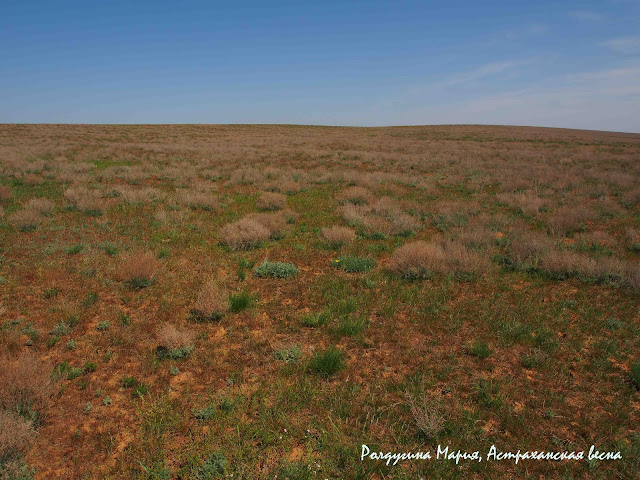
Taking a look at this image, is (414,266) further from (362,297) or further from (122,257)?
(122,257)

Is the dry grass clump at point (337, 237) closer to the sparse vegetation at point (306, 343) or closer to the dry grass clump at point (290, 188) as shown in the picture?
the sparse vegetation at point (306, 343)

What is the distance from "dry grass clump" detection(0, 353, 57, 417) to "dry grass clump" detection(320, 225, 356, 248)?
6325 mm

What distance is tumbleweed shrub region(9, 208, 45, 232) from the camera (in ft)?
30.9

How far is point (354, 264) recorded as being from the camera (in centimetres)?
762

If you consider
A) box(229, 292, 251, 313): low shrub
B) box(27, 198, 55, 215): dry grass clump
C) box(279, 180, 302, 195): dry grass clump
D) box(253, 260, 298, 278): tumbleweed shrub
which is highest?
box(279, 180, 302, 195): dry grass clump

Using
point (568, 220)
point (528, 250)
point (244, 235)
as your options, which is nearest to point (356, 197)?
point (244, 235)

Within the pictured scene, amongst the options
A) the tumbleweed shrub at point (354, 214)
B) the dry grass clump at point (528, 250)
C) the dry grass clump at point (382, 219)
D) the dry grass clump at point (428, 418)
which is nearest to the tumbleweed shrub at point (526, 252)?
the dry grass clump at point (528, 250)

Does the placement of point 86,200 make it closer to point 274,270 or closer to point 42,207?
point 42,207

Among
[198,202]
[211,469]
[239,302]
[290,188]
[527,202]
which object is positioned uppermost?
[290,188]

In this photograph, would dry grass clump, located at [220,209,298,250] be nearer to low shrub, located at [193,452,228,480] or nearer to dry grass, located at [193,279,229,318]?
dry grass, located at [193,279,229,318]

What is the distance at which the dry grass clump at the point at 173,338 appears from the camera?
4828 millimetres

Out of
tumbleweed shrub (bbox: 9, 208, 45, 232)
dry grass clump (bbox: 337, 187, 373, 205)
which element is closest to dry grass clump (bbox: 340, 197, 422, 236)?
dry grass clump (bbox: 337, 187, 373, 205)

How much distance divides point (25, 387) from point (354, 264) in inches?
221

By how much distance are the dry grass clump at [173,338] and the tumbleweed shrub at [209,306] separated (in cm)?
62
